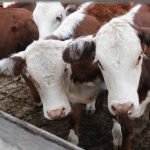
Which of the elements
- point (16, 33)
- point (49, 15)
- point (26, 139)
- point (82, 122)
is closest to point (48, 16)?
point (49, 15)

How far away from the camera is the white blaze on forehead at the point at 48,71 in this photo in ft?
8.97

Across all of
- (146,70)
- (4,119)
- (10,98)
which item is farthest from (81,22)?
(4,119)

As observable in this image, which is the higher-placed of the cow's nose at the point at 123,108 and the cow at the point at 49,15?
the cow's nose at the point at 123,108

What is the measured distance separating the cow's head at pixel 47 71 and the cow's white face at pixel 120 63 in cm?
40

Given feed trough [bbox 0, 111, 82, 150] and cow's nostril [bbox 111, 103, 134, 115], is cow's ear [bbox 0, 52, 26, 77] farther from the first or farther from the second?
feed trough [bbox 0, 111, 82, 150]

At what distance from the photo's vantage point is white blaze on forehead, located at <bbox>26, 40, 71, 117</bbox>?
2735 millimetres

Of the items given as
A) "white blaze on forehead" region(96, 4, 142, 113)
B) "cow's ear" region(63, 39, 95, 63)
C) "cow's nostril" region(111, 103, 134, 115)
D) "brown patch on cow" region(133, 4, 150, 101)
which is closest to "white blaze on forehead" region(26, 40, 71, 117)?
"cow's ear" region(63, 39, 95, 63)

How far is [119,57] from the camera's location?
2453mm

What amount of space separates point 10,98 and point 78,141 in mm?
1412

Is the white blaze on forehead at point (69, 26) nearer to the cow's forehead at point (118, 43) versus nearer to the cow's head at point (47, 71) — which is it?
the cow's head at point (47, 71)

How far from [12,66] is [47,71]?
0.29m

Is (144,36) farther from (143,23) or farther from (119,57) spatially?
(143,23)

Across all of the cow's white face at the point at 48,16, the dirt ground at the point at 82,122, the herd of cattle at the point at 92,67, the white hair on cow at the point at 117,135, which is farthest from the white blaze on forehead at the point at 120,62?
the cow's white face at the point at 48,16

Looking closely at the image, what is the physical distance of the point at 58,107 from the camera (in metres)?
2.70
